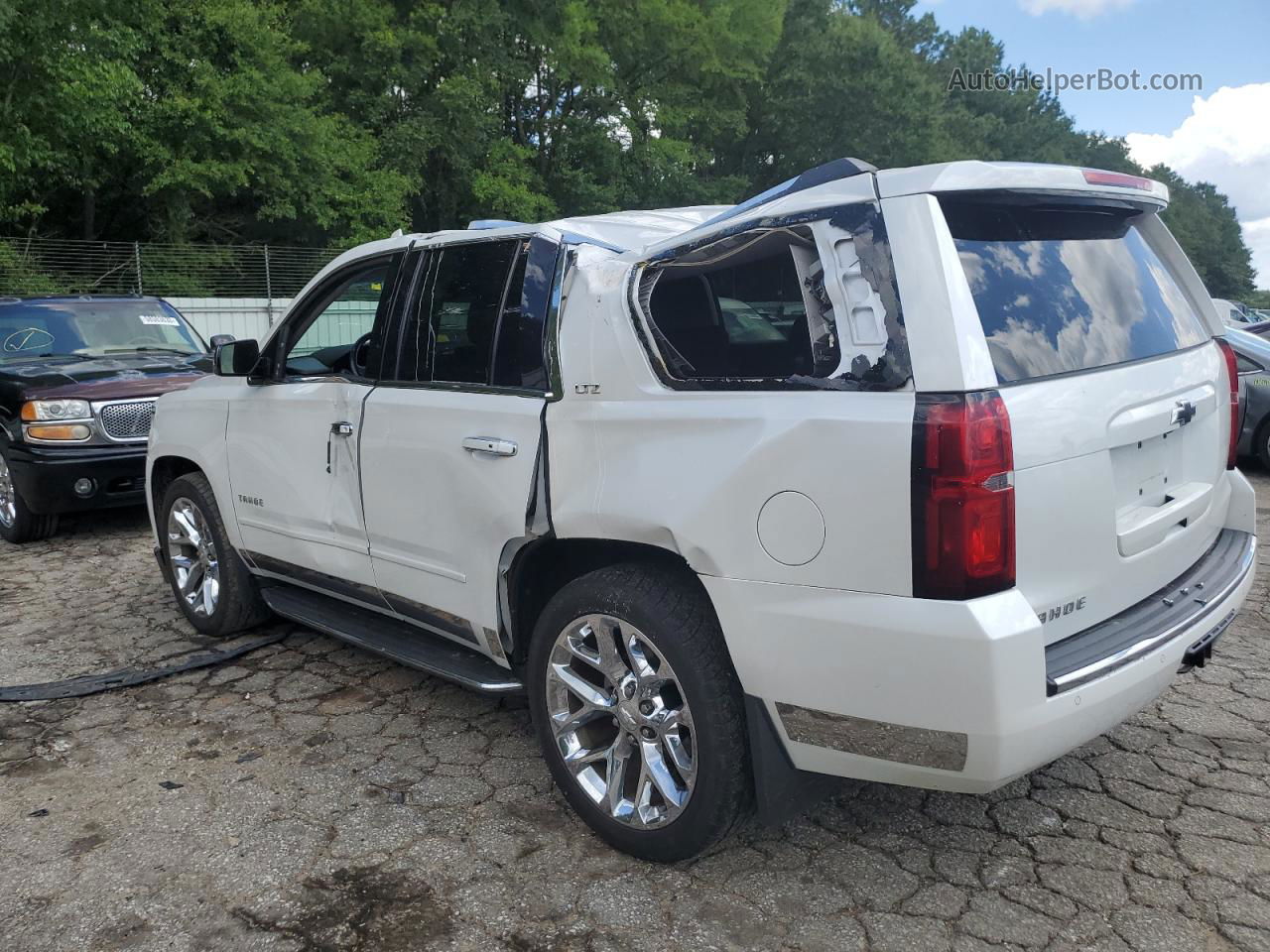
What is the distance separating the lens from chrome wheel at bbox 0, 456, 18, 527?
7.05 metres

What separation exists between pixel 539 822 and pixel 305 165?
81.9 ft

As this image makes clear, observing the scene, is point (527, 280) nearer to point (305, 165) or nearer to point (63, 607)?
point (63, 607)

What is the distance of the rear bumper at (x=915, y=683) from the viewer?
2.19m

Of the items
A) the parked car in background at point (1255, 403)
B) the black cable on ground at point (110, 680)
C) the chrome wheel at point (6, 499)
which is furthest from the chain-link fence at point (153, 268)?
the black cable on ground at point (110, 680)

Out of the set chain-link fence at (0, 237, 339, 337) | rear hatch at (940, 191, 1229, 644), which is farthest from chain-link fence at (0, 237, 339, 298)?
rear hatch at (940, 191, 1229, 644)

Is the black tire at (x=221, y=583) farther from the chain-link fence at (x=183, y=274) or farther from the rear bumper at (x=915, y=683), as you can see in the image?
the chain-link fence at (x=183, y=274)

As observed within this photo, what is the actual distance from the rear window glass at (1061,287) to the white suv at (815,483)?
0.01m

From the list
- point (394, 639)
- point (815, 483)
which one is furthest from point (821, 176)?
point (394, 639)

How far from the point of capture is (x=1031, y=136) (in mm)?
69500

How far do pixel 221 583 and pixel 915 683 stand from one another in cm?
363

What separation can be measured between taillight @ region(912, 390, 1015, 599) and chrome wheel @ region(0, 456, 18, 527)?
6839 millimetres

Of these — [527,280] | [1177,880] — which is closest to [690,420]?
[527,280]

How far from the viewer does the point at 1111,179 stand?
2.72 meters

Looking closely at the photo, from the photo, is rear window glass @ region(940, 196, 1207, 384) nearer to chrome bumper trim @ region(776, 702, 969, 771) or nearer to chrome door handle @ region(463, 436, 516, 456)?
chrome bumper trim @ region(776, 702, 969, 771)
